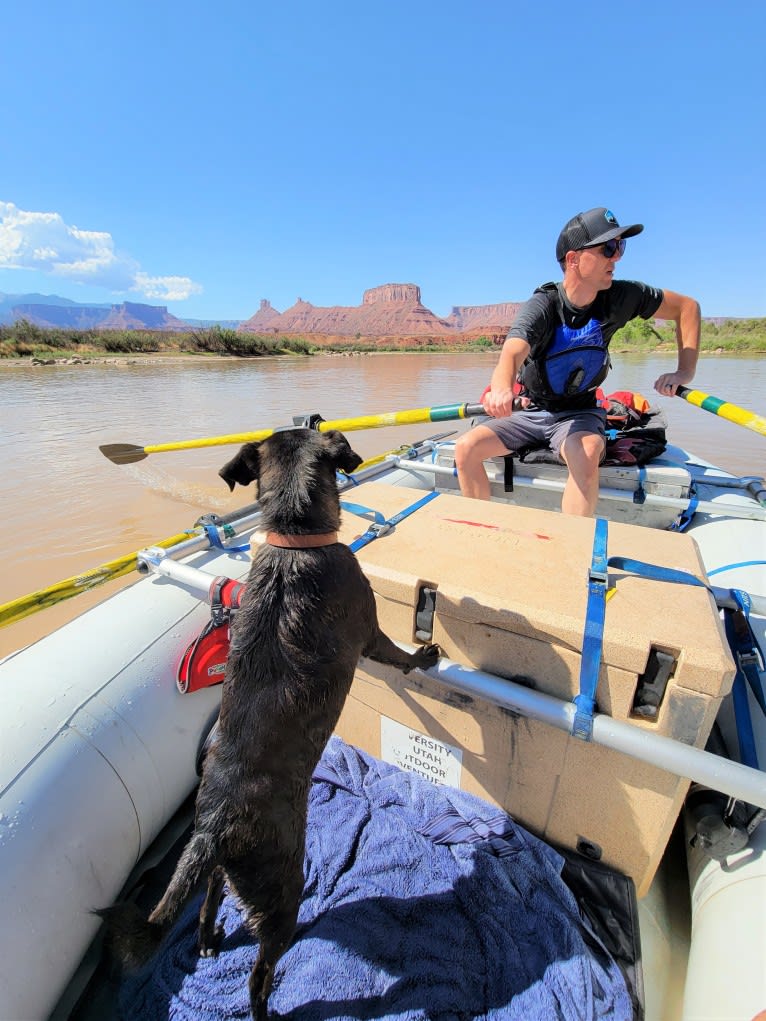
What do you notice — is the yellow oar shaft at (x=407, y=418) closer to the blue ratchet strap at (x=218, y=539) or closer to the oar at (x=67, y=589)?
the blue ratchet strap at (x=218, y=539)

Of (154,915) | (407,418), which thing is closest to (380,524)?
(407,418)

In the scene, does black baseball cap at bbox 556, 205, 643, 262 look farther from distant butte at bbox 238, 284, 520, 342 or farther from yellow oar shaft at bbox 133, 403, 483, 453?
distant butte at bbox 238, 284, 520, 342

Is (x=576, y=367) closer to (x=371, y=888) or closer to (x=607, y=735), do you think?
(x=607, y=735)

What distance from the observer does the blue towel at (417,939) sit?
4.06ft

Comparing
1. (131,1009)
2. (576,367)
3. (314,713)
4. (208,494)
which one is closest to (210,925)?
(131,1009)

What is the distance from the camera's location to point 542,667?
127cm

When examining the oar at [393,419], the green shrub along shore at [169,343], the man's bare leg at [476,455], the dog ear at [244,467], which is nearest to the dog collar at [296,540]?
the dog ear at [244,467]

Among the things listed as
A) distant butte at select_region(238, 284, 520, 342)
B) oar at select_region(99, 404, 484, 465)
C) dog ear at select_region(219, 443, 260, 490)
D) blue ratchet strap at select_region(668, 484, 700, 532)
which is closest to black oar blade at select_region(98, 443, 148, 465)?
oar at select_region(99, 404, 484, 465)

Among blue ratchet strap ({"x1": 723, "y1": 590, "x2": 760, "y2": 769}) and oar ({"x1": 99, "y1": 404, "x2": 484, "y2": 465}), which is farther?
oar ({"x1": 99, "y1": 404, "x2": 484, "y2": 465})

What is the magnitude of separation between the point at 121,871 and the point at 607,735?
5.22ft

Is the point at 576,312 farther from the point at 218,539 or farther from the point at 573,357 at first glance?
the point at 218,539

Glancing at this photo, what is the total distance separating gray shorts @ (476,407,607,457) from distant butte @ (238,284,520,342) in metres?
134

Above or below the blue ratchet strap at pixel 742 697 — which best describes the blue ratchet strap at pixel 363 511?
above

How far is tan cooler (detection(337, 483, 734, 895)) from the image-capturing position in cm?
112
